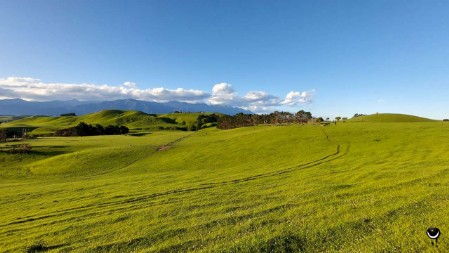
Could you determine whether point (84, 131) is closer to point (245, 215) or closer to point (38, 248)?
point (38, 248)

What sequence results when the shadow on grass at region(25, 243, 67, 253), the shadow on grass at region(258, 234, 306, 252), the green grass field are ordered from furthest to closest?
the shadow on grass at region(25, 243, 67, 253), the green grass field, the shadow on grass at region(258, 234, 306, 252)

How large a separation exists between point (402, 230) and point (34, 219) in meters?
28.5

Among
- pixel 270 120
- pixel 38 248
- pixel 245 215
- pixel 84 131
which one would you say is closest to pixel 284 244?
pixel 245 215

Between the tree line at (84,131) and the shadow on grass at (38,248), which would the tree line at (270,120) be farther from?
the shadow on grass at (38,248)

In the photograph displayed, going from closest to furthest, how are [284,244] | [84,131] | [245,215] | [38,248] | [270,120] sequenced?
[284,244], [38,248], [245,215], [84,131], [270,120]

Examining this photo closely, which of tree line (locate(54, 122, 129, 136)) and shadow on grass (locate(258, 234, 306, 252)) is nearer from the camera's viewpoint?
shadow on grass (locate(258, 234, 306, 252))

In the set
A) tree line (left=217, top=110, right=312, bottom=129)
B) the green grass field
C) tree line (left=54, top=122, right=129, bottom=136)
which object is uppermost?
tree line (left=217, top=110, right=312, bottom=129)

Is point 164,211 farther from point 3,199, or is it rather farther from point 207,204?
point 3,199

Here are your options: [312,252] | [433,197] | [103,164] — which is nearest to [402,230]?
[312,252]

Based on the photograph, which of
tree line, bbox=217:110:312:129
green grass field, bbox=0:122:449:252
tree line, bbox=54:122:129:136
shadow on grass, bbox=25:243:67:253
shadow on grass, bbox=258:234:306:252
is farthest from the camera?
tree line, bbox=54:122:129:136

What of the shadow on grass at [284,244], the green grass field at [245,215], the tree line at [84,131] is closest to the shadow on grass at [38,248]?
the green grass field at [245,215]

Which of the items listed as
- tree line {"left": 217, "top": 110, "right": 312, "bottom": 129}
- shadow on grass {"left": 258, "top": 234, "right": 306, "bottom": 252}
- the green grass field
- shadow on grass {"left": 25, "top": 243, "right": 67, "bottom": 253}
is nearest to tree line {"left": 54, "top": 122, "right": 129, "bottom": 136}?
tree line {"left": 217, "top": 110, "right": 312, "bottom": 129}

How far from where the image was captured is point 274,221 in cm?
1953

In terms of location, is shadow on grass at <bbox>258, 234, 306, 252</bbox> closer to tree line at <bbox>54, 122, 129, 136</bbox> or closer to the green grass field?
the green grass field
